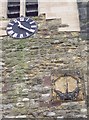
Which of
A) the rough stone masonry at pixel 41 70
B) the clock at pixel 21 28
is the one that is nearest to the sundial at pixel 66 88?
the rough stone masonry at pixel 41 70

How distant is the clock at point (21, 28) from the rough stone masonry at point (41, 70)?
10cm

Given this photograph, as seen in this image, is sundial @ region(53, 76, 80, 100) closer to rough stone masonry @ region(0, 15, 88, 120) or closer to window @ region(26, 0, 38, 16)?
rough stone masonry @ region(0, 15, 88, 120)

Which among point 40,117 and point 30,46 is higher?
point 30,46

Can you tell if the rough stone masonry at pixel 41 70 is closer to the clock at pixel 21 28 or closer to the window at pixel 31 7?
the clock at pixel 21 28

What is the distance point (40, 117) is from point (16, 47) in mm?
2001

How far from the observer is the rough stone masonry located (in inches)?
419

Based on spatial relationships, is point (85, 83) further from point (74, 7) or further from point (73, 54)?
point (74, 7)

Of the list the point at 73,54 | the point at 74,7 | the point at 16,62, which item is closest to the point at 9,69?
the point at 16,62

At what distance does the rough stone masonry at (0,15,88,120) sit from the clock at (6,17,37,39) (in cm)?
10

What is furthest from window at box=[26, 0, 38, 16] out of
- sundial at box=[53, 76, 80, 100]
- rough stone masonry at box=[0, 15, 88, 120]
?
sundial at box=[53, 76, 80, 100]

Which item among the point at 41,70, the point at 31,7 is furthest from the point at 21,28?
the point at 41,70

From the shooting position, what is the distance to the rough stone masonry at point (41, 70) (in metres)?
10.6

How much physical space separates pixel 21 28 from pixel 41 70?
51.1 inches

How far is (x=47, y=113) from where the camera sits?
415 inches
